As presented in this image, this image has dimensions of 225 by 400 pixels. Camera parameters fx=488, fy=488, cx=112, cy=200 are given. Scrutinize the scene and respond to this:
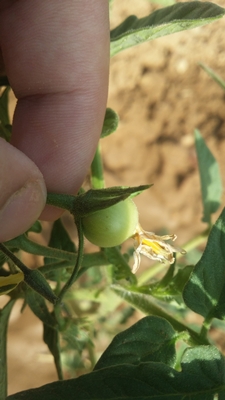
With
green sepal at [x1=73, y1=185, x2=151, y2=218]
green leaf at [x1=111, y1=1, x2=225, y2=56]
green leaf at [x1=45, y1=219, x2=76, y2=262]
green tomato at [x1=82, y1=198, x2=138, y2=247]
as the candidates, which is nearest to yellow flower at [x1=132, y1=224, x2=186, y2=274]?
green tomato at [x1=82, y1=198, x2=138, y2=247]

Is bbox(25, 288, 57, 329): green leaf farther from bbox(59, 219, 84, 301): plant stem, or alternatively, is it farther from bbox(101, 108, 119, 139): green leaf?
bbox(101, 108, 119, 139): green leaf

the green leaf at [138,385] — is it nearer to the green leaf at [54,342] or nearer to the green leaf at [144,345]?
the green leaf at [144,345]

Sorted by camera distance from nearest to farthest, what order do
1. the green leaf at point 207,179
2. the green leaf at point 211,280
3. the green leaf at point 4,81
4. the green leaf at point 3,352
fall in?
1. the green leaf at point 211,280
2. the green leaf at point 3,352
3. the green leaf at point 4,81
4. the green leaf at point 207,179

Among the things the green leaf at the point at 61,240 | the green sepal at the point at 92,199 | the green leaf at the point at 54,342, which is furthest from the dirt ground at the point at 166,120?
the green sepal at the point at 92,199

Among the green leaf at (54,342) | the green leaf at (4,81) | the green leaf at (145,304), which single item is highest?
the green leaf at (4,81)

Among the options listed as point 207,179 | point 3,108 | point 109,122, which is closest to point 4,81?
point 3,108

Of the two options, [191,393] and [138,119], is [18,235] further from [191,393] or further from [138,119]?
[138,119]

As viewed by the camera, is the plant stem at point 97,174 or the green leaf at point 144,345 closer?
the green leaf at point 144,345
